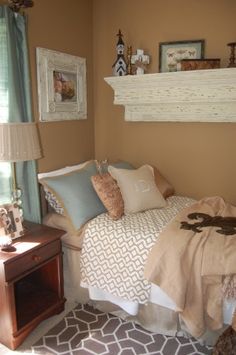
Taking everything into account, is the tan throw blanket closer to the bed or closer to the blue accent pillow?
the bed

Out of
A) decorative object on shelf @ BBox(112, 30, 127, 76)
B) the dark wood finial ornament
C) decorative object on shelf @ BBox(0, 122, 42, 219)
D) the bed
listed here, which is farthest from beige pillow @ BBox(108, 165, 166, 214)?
the dark wood finial ornament

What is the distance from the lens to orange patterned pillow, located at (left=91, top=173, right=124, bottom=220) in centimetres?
237

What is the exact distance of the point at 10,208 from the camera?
2.04 metres

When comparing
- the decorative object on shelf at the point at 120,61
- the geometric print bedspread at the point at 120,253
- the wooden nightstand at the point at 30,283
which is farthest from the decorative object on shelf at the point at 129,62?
the wooden nightstand at the point at 30,283

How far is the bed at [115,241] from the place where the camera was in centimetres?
204

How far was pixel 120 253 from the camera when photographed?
2.12 metres

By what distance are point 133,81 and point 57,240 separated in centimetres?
159

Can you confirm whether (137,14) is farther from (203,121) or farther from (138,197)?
(138,197)

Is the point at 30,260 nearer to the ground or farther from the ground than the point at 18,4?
nearer to the ground

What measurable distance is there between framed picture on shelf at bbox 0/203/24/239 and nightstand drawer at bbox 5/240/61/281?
19 centimetres

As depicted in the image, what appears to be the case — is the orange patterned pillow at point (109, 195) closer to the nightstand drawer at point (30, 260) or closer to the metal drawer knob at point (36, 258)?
the nightstand drawer at point (30, 260)

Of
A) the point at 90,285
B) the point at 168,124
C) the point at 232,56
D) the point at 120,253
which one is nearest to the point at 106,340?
the point at 90,285

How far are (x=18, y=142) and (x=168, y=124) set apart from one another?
1581mm

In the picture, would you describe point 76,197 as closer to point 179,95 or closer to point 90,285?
point 90,285
